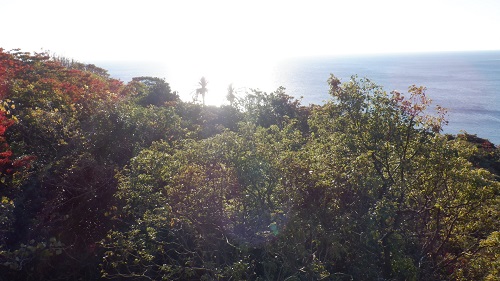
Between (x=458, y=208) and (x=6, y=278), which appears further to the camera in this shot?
(x=6, y=278)

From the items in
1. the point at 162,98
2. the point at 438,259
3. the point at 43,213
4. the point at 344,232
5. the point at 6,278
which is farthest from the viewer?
the point at 162,98

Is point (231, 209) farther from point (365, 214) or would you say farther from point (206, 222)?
point (365, 214)

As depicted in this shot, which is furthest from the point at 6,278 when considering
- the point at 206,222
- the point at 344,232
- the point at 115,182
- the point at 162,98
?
the point at 162,98

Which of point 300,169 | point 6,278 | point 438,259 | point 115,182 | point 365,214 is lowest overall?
point 6,278

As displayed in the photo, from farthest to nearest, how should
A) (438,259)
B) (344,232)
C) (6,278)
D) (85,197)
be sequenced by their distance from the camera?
(85,197) → (6,278) → (438,259) → (344,232)

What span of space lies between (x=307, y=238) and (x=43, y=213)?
28.5 ft

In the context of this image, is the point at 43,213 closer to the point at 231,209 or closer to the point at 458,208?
the point at 231,209

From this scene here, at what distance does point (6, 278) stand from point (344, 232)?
9857 mm

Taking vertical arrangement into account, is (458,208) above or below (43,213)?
above

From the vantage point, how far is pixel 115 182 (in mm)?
13562

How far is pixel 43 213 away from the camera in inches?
478

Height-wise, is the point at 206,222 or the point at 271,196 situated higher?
the point at 271,196

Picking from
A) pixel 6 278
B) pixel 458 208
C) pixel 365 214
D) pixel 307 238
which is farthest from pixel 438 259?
pixel 6 278

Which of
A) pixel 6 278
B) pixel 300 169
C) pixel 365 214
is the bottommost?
pixel 6 278
